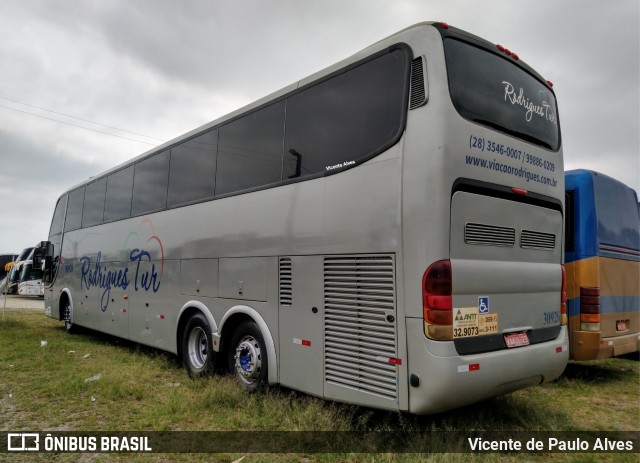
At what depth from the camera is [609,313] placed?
6871 millimetres

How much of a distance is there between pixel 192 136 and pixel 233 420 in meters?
4.64

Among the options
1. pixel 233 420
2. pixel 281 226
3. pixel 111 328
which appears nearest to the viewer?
pixel 233 420

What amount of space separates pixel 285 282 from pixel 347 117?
78.3 inches


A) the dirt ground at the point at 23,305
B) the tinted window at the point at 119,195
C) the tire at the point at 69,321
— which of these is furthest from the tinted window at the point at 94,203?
the dirt ground at the point at 23,305

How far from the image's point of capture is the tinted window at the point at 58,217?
1334cm

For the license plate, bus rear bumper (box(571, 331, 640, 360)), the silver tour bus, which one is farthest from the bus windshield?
the license plate

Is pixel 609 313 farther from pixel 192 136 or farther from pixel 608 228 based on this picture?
pixel 192 136

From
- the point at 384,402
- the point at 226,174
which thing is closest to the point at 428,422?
the point at 384,402

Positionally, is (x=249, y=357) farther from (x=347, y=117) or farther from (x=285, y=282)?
(x=347, y=117)

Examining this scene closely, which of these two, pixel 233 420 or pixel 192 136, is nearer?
pixel 233 420

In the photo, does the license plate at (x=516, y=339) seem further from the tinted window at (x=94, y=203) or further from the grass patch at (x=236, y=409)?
the tinted window at (x=94, y=203)

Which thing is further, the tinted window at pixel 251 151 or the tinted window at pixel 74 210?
the tinted window at pixel 74 210

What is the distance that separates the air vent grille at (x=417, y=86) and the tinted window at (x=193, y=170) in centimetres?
354

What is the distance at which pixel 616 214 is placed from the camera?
7461mm
